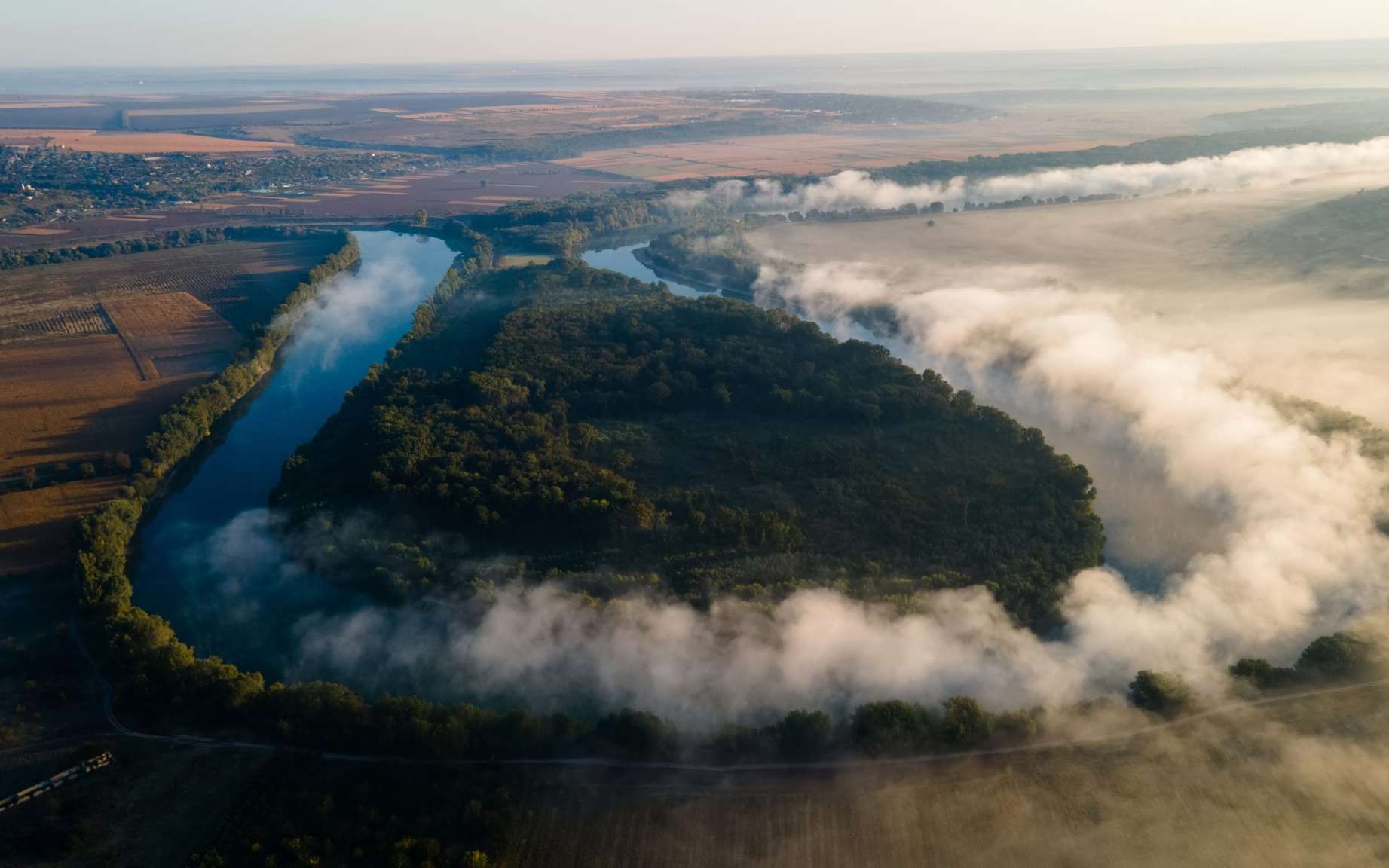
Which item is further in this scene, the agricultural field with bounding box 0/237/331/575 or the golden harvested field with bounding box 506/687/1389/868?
the agricultural field with bounding box 0/237/331/575

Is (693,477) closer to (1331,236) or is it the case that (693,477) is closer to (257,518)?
(257,518)

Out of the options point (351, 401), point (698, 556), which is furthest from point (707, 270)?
point (698, 556)

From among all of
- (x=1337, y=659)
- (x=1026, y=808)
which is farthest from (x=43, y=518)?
(x=1337, y=659)

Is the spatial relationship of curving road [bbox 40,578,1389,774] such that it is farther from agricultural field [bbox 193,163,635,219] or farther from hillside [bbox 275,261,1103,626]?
agricultural field [bbox 193,163,635,219]

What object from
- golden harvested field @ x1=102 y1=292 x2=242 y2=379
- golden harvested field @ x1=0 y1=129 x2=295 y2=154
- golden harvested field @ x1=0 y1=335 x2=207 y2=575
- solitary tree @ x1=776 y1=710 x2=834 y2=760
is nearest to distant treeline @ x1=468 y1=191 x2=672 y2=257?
golden harvested field @ x1=102 y1=292 x2=242 y2=379

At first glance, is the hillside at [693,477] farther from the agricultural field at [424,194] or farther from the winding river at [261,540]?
the agricultural field at [424,194]

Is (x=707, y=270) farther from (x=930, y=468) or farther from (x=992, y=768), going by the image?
(x=992, y=768)
